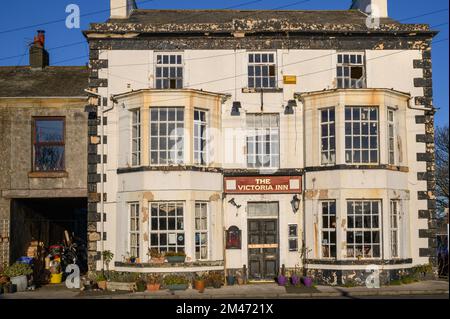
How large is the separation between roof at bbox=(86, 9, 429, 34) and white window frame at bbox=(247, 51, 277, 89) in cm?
98

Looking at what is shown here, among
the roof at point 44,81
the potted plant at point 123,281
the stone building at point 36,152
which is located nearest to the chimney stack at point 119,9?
the roof at point 44,81

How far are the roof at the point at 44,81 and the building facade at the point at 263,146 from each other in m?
1.97

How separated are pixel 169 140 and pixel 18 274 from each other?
716 centimetres

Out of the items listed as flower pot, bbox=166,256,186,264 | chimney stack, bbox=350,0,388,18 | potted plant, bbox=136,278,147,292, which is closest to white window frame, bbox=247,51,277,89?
chimney stack, bbox=350,0,388,18

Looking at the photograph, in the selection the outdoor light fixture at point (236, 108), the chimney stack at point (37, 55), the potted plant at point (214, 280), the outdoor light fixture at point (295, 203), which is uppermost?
the chimney stack at point (37, 55)

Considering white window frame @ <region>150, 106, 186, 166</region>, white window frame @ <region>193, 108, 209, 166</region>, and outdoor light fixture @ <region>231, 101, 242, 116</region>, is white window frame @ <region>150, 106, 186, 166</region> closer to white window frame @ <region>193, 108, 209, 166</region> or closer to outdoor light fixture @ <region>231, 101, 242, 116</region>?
white window frame @ <region>193, 108, 209, 166</region>

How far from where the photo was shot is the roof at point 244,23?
23000 mm

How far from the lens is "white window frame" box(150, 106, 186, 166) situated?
21.9m

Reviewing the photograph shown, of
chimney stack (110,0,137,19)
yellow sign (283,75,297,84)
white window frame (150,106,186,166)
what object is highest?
chimney stack (110,0,137,19)

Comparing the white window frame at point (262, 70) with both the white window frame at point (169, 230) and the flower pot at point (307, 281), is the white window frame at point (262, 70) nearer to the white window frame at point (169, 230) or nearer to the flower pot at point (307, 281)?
the white window frame at point (169, 230)

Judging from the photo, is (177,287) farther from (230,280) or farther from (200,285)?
(230,280)

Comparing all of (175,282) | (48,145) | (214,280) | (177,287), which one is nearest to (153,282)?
(175,282)
